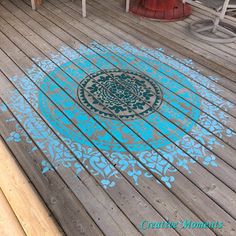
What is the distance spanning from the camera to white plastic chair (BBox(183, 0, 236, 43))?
3100 millimetres

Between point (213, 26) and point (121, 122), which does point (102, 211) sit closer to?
point (121, 122)

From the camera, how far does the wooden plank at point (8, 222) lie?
1.18 m

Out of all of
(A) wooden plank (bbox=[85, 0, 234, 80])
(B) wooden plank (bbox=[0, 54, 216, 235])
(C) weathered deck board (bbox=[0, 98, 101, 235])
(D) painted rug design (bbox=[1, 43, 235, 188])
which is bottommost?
(C) weathered deck board (bbox=[0, 98, 101, 235])

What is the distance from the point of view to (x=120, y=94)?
8.38ft

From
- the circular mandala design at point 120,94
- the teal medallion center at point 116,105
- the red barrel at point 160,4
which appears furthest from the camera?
the red barrel at point 160,4

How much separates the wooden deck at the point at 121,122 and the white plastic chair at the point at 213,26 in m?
0.11

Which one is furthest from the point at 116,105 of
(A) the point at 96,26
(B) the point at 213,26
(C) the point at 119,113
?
(B) the point at 213,26

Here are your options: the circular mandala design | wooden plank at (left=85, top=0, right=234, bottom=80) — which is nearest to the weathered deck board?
the circular mandala design

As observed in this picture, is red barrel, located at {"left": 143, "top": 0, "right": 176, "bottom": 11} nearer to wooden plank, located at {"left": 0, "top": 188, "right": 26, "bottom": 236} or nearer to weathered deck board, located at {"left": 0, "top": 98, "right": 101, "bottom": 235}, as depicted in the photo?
weathered deck board, located at {"left": 0, "top": 98, "right": 101, "bottom": 235}

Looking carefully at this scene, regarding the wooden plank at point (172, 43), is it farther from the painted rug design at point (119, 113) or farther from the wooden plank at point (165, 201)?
the wooden plank at point (165, 201)

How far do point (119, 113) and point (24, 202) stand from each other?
1.22 m

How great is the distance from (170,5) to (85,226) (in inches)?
130

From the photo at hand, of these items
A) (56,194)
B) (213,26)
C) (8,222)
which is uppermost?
(8,222)

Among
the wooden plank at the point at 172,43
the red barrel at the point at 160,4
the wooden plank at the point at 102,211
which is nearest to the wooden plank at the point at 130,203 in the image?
the wooden plank at the point at 102,211
